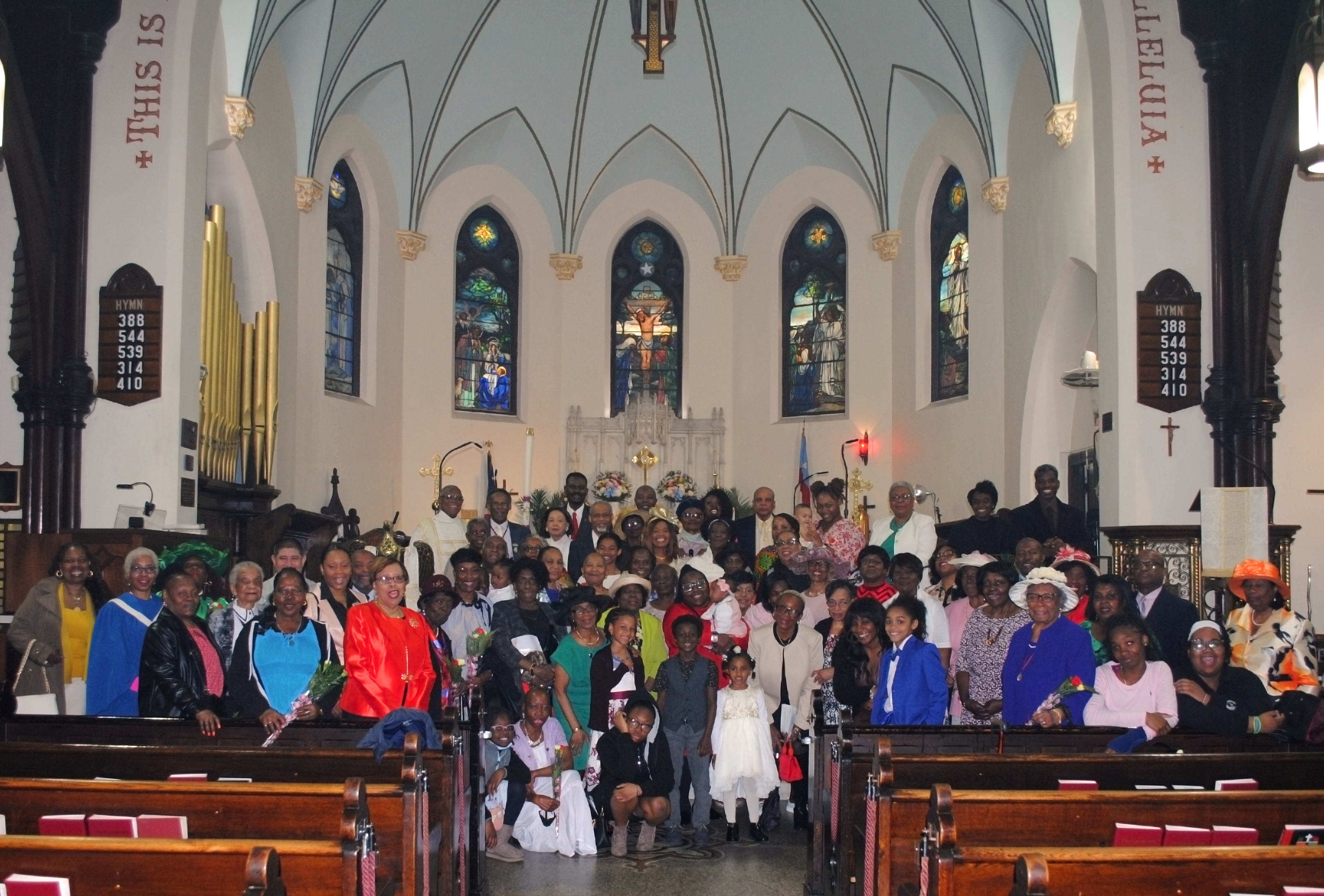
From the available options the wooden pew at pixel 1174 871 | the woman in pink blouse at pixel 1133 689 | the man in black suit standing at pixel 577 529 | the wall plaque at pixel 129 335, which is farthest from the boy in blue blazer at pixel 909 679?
the wall plaque at pixel 129 335

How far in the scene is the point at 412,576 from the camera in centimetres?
1102

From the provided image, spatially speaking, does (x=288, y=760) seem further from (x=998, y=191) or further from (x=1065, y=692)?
(x=998, y=191)

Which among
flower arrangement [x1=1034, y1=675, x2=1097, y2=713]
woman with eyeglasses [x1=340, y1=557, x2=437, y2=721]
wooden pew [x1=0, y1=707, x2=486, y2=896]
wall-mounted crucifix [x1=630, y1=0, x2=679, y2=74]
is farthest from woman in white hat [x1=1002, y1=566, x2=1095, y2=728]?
wall-mounted crucifix [x1=630, y1=0, x2=679, y2=74]

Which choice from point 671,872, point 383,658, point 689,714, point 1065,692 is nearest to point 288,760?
point 383,658

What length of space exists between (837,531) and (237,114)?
7286 mm

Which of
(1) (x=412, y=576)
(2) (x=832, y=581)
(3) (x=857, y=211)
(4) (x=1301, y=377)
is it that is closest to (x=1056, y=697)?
(2) (x=832, y=581)

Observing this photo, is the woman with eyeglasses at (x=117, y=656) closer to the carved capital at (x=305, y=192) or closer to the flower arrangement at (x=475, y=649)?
the flower arrangement at (x=475, y=649)

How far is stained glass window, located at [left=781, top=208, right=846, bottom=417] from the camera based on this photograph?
19156 millimetres

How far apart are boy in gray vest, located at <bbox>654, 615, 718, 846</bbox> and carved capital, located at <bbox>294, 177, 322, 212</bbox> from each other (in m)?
9.54

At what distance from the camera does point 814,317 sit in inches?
766

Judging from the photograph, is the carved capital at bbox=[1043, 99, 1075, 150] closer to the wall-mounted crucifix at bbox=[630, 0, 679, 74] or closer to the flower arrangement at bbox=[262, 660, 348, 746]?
the wall-mounted crucifix at bbox=[630, 0, 679, 74]

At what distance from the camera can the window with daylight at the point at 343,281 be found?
1714 centimetres

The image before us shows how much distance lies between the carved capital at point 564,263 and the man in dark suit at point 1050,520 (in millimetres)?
10141

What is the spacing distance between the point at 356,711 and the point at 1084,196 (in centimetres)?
915
